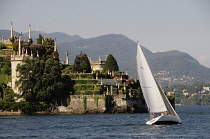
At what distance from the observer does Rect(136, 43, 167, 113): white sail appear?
→ 8619 cm

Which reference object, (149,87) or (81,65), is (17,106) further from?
(149,87)

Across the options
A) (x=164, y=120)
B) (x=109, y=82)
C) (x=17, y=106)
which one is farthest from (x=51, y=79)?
(x=164, y=120)

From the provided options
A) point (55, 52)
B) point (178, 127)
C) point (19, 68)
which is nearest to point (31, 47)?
point (55, 52)

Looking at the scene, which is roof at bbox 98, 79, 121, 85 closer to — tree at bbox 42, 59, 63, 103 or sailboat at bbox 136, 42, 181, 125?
tree at bbox 42, 59, 63, 103

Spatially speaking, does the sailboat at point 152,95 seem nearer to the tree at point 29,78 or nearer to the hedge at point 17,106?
the tree at point 29,78

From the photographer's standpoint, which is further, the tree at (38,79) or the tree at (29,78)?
the tree at (29,78)

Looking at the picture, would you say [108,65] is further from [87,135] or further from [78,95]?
[87,135]

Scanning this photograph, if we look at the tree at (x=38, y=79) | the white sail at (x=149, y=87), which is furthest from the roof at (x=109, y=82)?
the white sail at (x=149, y=87)

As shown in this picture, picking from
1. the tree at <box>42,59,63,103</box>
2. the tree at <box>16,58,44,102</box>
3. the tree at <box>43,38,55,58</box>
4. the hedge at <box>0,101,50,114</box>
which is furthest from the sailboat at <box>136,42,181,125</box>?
the tree at <box>43,38,55,58</box>

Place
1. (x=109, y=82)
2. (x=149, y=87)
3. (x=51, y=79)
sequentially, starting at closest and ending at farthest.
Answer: (x=149, y=87), (x=51, y=79), (x=109, y=82)

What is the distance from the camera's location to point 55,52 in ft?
512

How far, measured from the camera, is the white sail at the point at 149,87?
86.2 m

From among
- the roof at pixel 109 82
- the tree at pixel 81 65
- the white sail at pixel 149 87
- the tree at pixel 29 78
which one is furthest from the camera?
the tree at pixel 81 65

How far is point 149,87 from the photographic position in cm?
8725
